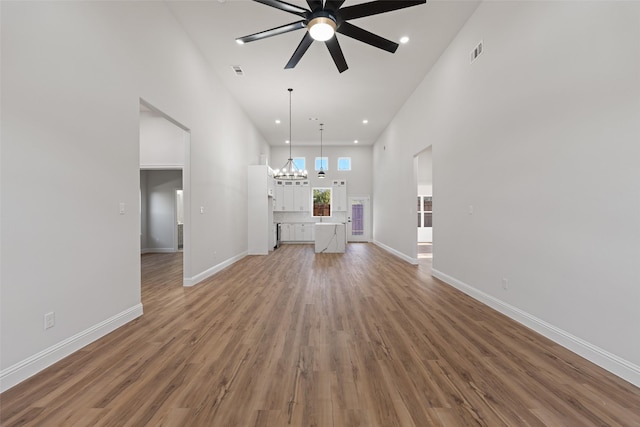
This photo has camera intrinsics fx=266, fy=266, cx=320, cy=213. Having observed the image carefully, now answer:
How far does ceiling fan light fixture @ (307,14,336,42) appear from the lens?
8.30 ft

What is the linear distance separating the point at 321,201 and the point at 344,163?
1800mm

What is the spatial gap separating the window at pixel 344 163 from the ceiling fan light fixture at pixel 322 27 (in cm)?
812

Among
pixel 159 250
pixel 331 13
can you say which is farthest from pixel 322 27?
pixel 159 250

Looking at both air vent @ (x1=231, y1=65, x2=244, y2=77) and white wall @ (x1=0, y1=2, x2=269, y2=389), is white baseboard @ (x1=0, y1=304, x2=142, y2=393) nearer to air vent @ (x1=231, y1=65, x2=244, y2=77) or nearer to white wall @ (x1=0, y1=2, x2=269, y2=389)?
white wall @ (x1=0, y1=2, x2=269, y2=389)

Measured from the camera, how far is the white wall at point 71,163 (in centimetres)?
175

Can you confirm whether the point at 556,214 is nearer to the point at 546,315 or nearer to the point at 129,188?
the point at 546,315

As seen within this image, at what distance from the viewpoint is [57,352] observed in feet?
6.55

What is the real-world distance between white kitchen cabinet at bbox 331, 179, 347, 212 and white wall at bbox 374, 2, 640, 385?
6.49 m

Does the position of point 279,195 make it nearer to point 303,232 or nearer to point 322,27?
point 303,232

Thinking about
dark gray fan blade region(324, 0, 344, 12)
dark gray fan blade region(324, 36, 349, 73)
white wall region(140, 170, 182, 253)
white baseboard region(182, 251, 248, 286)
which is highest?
dark gray fan blade region(324, 0, 344, 12)

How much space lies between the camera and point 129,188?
278 centimetres

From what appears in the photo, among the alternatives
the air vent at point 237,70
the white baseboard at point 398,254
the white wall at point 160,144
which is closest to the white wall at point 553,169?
the white baseboard at point 398,254

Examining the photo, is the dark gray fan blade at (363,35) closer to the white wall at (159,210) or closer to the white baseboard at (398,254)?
the white baseboard at (398,254)

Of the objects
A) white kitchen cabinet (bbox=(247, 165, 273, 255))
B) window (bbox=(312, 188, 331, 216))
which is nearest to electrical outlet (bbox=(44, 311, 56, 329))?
white kitchen cabinet (bbox=(247, 165, 273, 255))
